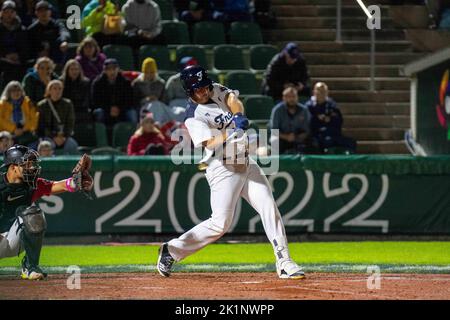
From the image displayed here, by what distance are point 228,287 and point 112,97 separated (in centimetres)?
630

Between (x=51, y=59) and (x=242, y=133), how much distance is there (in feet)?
24.3

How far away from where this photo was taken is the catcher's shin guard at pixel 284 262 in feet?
29.3

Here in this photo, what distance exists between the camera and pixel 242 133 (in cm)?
895

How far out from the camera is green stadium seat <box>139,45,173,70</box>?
15.9 meters

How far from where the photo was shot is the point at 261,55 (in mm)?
16578

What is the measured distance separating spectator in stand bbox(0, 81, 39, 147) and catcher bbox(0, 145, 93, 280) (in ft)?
15.0

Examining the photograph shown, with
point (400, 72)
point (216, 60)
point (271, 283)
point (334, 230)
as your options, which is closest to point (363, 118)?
point (400, 72)

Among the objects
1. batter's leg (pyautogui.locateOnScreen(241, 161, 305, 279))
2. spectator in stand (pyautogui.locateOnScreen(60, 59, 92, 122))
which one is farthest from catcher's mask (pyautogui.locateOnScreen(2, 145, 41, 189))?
spectator in stand (pyautogui.locateOnScreen(60, 59, 92, 122))

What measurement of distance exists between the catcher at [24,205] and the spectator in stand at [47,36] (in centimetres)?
625

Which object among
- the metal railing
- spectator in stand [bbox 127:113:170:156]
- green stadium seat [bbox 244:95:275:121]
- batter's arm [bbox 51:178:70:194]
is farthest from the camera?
the metal railing

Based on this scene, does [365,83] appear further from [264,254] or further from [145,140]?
[264,254]

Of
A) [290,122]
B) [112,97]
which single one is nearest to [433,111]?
[290,122]

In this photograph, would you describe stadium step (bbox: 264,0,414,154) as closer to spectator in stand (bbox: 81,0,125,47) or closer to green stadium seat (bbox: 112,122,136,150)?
spectator in stand (bbox: 81,0,125,47)

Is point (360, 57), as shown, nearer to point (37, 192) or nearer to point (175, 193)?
point (175, 193)
